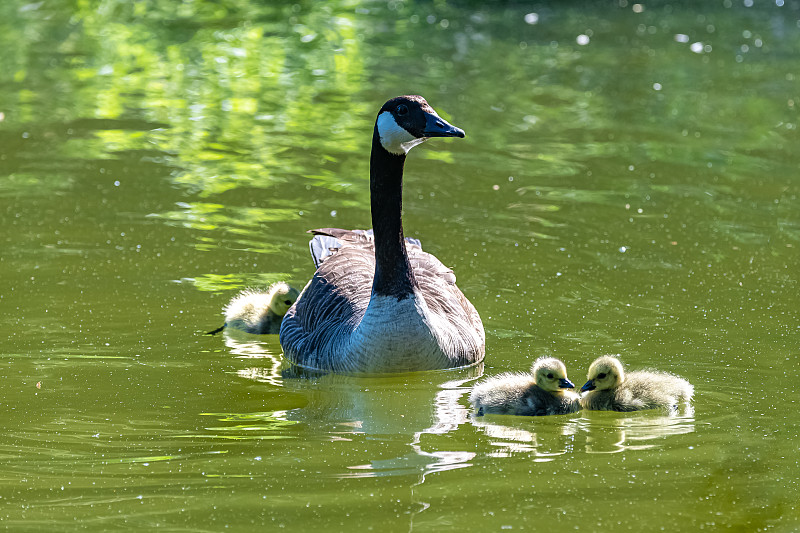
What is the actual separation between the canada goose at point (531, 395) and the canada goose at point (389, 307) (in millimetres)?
916

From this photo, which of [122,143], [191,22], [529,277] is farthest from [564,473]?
[191,22]

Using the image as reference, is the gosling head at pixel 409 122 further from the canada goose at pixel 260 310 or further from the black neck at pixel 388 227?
the canada goose at pixel 260 310

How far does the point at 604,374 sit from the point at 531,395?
476mm

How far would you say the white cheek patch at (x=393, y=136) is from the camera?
8.39 metres

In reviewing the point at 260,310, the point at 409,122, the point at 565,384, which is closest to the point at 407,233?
the point at 260,310

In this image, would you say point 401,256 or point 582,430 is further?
point 401,256

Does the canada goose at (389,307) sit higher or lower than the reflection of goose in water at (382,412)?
higher

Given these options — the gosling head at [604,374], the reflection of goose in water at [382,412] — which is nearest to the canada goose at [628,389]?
the gosling head at [604,374]

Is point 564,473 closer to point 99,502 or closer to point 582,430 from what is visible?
point 582,430

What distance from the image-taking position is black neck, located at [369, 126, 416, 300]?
336 inches

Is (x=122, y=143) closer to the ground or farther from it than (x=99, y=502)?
farther from it

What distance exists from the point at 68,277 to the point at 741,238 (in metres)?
6.08

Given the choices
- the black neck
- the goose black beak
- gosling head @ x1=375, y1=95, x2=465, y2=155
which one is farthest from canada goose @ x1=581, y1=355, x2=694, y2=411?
gosling head @ x1=375, y1=95, x2=465, y2=155

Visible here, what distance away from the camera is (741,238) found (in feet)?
36.7
